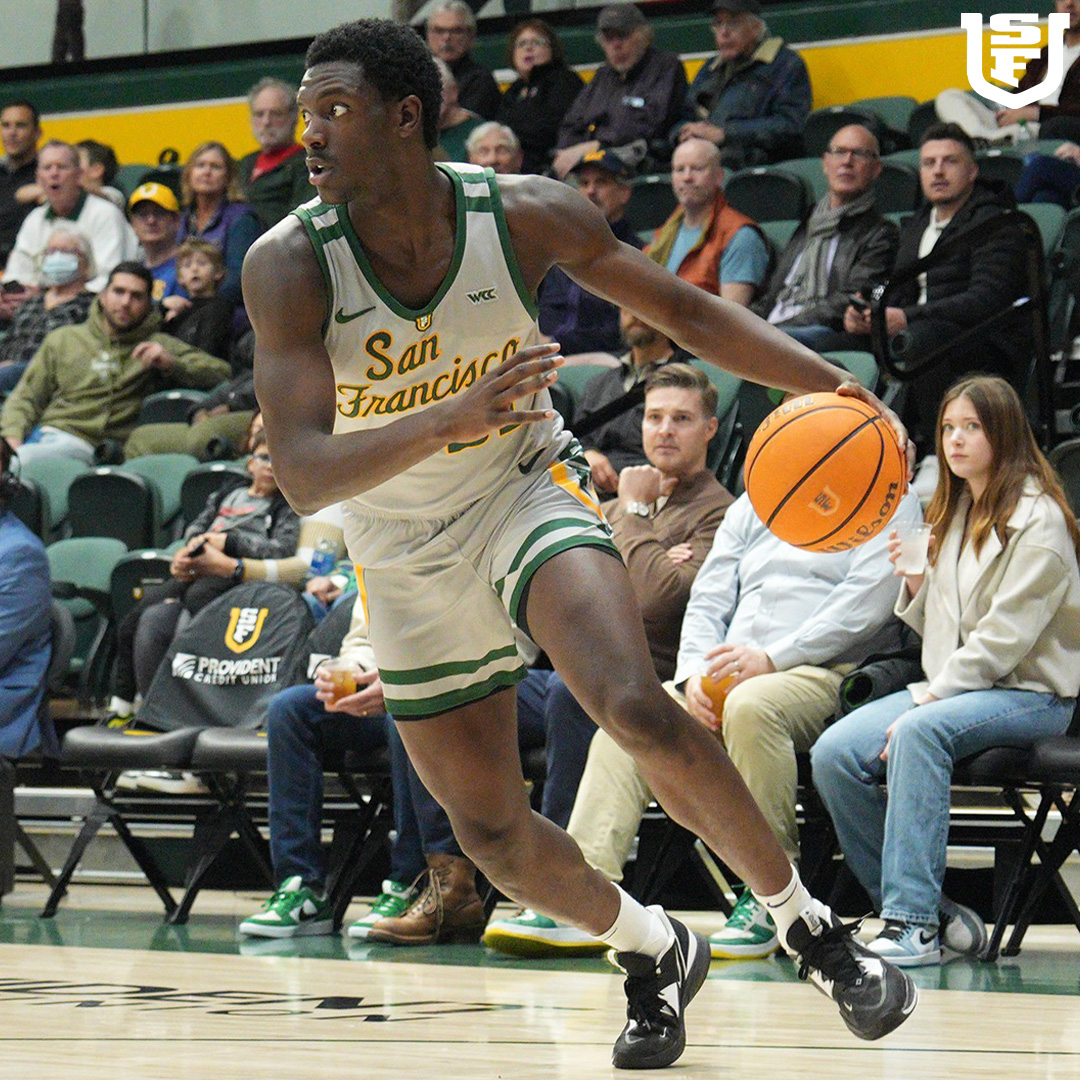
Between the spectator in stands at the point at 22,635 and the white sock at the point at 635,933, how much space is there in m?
3.50

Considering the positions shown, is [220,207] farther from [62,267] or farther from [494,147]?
[494,147]

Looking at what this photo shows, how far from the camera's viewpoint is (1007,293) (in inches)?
245

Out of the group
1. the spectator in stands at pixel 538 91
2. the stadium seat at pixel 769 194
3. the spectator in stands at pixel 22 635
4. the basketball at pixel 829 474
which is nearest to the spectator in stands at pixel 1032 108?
the stadium seat at pixel 769 194

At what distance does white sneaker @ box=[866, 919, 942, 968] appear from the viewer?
14.4ft

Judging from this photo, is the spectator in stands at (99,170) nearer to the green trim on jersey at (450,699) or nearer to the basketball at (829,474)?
the basketball at (829,474)

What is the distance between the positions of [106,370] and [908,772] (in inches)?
216

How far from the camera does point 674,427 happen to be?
18.0 feet

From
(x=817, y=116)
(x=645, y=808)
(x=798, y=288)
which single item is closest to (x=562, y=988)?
(x=645, y=808)

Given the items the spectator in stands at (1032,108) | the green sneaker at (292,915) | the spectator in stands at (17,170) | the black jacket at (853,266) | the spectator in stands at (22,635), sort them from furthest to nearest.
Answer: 1. the spectator in stands at (17,170)
2. the spectator in stands at (1032,108)
3. the black jacket at (853,266)
4. the spectator in stands at (22,635)
5. the green sneaker at (292,915)

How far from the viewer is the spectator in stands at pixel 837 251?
6891 mm

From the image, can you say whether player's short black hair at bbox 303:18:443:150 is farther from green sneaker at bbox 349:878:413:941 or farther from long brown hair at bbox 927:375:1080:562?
green sneaker at bbox 349:878:413:941

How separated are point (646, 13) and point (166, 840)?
22.4 feet

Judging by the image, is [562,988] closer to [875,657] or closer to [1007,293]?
[875,657]

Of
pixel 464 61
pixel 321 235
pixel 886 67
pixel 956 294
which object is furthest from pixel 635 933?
pixel 886 67
